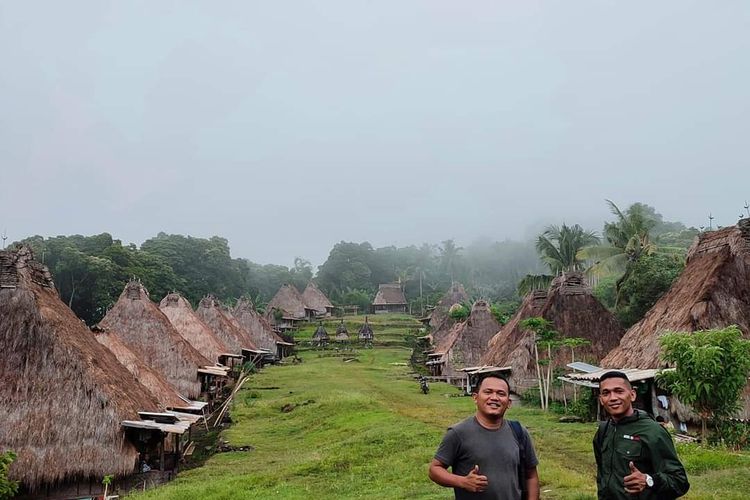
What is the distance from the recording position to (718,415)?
1366 centimetres

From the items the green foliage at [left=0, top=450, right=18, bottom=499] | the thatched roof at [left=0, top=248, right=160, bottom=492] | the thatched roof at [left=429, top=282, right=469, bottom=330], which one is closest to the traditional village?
the thatched roof at [left=0, top=248, right=160, bottom=492]

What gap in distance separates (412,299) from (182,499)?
7626 cm

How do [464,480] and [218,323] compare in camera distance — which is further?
[218,323]

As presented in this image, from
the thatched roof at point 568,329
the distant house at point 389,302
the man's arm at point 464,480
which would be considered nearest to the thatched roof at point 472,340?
the thatched roof at point 568,329

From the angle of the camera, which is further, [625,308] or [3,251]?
[625,308]

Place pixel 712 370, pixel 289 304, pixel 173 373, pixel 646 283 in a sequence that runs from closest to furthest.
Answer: pixel 712 370, pixel 173 373, pixel 646 283, pixel 289 304

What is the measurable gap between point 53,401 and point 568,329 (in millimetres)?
20840

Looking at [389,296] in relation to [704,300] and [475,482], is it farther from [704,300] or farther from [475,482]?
[475,482]

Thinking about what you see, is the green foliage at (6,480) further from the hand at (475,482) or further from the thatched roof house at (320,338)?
the thatched roof house at (320,338)

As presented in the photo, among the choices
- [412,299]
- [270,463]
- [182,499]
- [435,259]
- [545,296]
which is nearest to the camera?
[182,499]

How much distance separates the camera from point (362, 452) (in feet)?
48.5

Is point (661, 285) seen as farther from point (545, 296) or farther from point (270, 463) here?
point (270, 463)

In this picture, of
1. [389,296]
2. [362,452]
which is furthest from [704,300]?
[389,296]

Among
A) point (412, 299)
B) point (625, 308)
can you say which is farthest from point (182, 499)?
point (412, 299)
